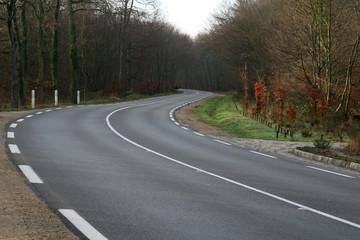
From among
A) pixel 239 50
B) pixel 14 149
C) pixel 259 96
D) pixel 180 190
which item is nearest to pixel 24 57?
pixel 239 50

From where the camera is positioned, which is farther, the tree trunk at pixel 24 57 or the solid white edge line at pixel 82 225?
the tree trunk at pixel 24 57

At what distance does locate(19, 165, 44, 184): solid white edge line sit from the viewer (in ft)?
24.7

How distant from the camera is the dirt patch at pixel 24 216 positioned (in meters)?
4.72

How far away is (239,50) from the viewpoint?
4191cm

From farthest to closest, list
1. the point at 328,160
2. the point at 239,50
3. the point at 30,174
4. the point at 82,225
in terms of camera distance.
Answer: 1. the point at 239,50
2. the point at 328,160
3. the point at 30,174
4. the point at 82,225

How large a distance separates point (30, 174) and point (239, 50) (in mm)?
35702

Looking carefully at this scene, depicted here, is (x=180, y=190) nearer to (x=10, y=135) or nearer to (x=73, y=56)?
(x=10, y=135)

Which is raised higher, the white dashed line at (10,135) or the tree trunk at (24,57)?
the tree trunk at (24,57)

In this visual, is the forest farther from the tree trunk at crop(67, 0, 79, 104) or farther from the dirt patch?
the dirt patch

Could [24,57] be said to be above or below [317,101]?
above

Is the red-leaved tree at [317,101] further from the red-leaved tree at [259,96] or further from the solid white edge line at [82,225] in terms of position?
the solid white edge line at [82,225]

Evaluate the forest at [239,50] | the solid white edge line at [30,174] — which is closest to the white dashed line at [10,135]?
the solid white edge line at [30,174]

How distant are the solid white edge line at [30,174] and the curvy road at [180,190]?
0.02 meters

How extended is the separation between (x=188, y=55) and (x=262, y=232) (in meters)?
83.3
